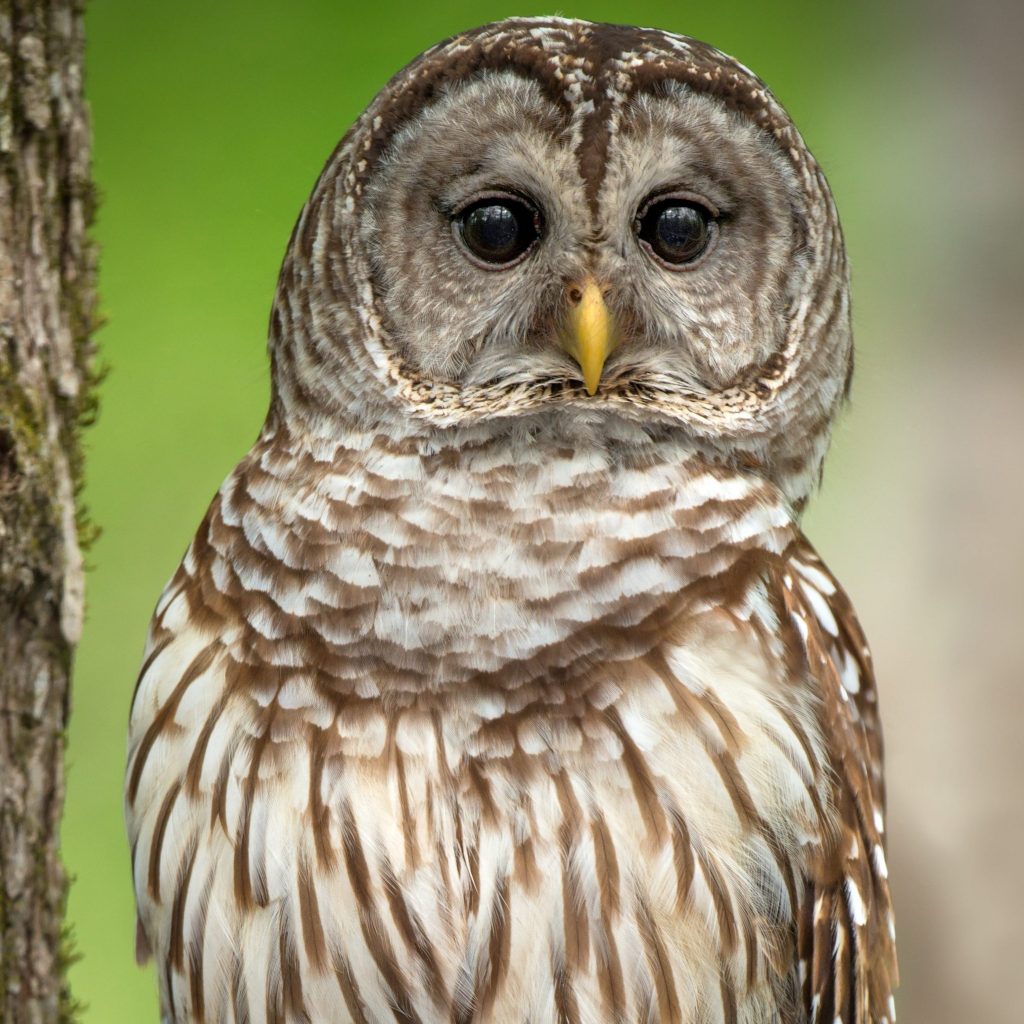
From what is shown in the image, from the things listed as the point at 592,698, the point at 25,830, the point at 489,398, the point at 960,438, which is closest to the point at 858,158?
the point at 960,438

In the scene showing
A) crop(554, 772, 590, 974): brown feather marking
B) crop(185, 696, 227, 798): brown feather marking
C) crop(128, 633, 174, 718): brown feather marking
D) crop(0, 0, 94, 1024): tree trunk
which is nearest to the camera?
crop(0, 0, 94, 1024): tree trunk

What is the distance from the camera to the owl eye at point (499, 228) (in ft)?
7.72

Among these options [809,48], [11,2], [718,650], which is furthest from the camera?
[809,48]

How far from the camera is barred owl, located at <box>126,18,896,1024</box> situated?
86.3 inches

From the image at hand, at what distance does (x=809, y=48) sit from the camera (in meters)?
5.61

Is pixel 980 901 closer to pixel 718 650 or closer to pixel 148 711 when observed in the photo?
pixel 718 650

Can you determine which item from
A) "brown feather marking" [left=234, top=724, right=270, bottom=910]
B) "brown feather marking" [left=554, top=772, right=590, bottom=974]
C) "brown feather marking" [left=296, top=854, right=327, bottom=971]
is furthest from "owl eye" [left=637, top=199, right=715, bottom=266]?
"brown feather marking" [left=296, top=854, right=327, bottom=971]

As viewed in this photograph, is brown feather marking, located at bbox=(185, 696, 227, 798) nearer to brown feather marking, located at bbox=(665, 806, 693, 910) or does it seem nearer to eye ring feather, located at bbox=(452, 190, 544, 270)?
brown feather marking, located at bbox=(665, 806, 693, 910)

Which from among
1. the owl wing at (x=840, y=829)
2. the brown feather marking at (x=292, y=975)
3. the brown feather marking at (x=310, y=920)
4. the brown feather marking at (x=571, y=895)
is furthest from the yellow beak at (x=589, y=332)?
the brown feather marking at (x=292, y=975)

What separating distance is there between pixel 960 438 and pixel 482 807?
188 centimetres

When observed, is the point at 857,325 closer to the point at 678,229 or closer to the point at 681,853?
the point at 678,229

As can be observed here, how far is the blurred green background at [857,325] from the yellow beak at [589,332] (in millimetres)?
728

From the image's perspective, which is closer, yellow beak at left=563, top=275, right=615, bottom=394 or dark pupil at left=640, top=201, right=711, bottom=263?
yellow beak at left=563, top=275, right=615, bottom=394

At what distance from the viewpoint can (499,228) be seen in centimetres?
236
